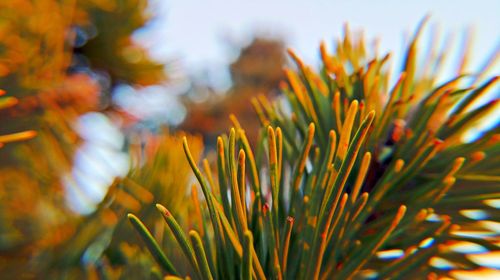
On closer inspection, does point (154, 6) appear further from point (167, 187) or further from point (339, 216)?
point (339, 216)

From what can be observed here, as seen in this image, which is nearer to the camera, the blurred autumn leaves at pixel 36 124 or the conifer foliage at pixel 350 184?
the conifer foliage at pixel 350 184

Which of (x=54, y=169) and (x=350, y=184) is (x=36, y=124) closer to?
(x=54, y=169)

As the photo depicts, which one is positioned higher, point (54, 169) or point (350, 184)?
point (350, 184)

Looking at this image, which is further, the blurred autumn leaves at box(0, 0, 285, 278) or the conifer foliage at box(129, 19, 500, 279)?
the blurred autumn leaves at box(0, 0, 285, 278)

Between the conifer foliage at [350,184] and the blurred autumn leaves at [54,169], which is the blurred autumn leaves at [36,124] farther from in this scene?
the conifer foliage at [350,184]

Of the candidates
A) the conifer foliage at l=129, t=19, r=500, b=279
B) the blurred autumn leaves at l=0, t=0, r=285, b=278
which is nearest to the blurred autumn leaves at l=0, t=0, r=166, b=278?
the blurred autumn leaves at l=0, t=0, r=285, b=278

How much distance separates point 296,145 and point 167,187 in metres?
0.19

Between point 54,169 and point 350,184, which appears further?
point 54,169

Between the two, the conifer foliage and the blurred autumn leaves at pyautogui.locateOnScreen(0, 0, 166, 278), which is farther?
the blurred autumn leaves at pyautogui.locateOnScreen(0, 0, 166, 278)

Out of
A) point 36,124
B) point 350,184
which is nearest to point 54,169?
point 36,124

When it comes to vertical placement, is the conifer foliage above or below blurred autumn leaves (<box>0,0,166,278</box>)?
above

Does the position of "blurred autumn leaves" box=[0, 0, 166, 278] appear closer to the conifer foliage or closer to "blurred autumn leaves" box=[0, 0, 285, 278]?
"blurred autumn leaves" box=[0, 0, 285, 278]

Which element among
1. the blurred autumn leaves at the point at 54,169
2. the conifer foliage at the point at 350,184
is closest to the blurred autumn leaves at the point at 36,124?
the blurred autumn leaves at the point at 54,169

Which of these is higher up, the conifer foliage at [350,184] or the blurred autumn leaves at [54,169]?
the conifer foliage at [350,184]
